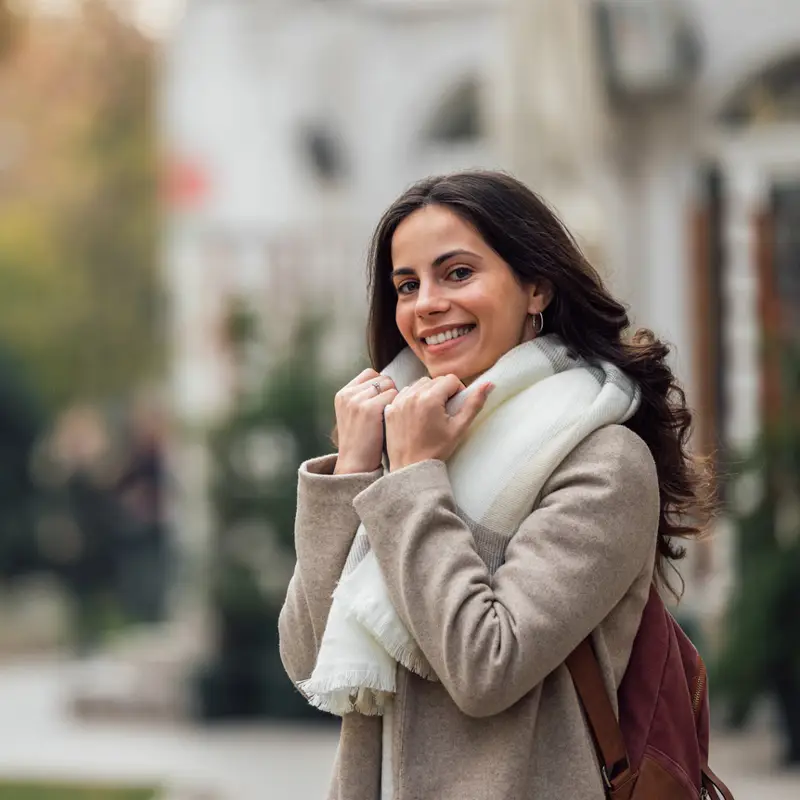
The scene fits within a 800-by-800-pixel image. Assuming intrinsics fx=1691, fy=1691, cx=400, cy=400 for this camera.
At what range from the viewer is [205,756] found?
9.07 meters

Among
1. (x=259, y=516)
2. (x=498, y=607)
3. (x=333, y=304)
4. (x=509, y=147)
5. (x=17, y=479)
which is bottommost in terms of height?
(x=17, y=479)

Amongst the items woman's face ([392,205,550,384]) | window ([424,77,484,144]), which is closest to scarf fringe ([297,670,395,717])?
woman's face ([392,205,550,384])

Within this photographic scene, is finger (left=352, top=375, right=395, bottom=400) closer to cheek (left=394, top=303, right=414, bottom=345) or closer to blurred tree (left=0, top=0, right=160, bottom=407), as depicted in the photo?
cheek (left=394, top=303, right=414, bottom=345)

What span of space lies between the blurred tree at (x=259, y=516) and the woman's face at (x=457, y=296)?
7399mm

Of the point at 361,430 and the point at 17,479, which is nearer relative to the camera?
the point at 361,430

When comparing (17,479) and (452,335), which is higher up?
(452,335)

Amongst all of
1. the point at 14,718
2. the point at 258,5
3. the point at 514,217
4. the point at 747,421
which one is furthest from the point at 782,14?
the point at 514,217

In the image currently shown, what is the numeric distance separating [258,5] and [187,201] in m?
1.60

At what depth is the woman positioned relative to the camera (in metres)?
2.30

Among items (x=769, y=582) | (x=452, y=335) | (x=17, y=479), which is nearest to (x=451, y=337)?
(x=452, y=335)

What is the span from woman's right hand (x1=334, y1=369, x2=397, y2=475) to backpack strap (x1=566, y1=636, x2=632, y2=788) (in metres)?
0.42

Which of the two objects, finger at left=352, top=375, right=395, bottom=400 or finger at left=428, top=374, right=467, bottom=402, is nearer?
finger at left=428, top=374, right=467, bottom=402

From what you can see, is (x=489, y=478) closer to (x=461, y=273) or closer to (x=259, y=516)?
(x=461, y=273)

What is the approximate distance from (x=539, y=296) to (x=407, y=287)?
0.66 feet
